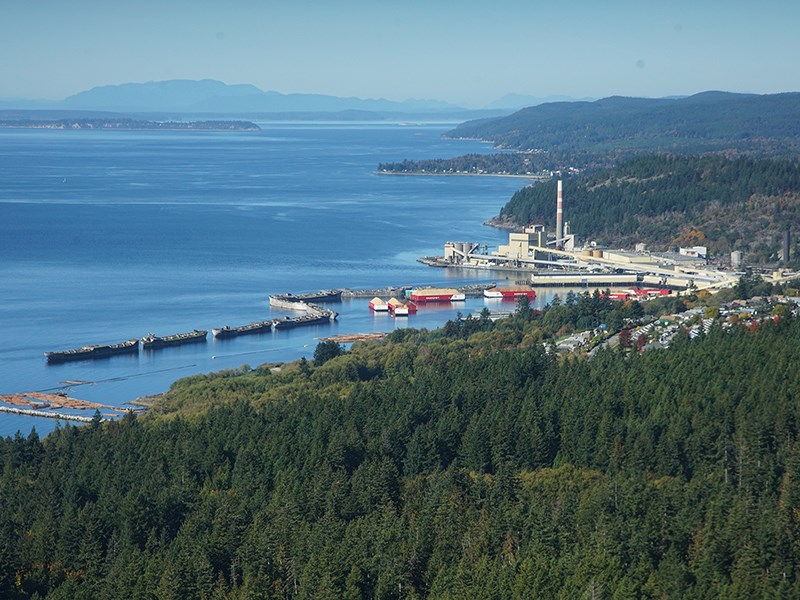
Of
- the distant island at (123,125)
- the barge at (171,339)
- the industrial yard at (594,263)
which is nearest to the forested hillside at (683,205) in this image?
the industrial yard at (594,263)

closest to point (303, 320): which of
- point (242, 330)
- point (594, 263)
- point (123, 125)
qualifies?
point (242, 330)

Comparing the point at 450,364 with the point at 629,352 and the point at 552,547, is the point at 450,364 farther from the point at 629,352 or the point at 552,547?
the point at 552,547

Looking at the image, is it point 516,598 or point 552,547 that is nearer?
point 516,598

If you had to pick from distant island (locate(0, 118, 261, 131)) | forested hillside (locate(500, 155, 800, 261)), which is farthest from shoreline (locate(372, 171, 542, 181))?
distant island (locate(0, 118, 261, 131))

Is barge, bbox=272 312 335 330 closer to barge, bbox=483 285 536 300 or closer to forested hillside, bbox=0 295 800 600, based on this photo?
barge, bbox=483 285 536 300

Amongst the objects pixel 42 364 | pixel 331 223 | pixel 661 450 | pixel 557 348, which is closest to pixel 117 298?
pixel 42 364
